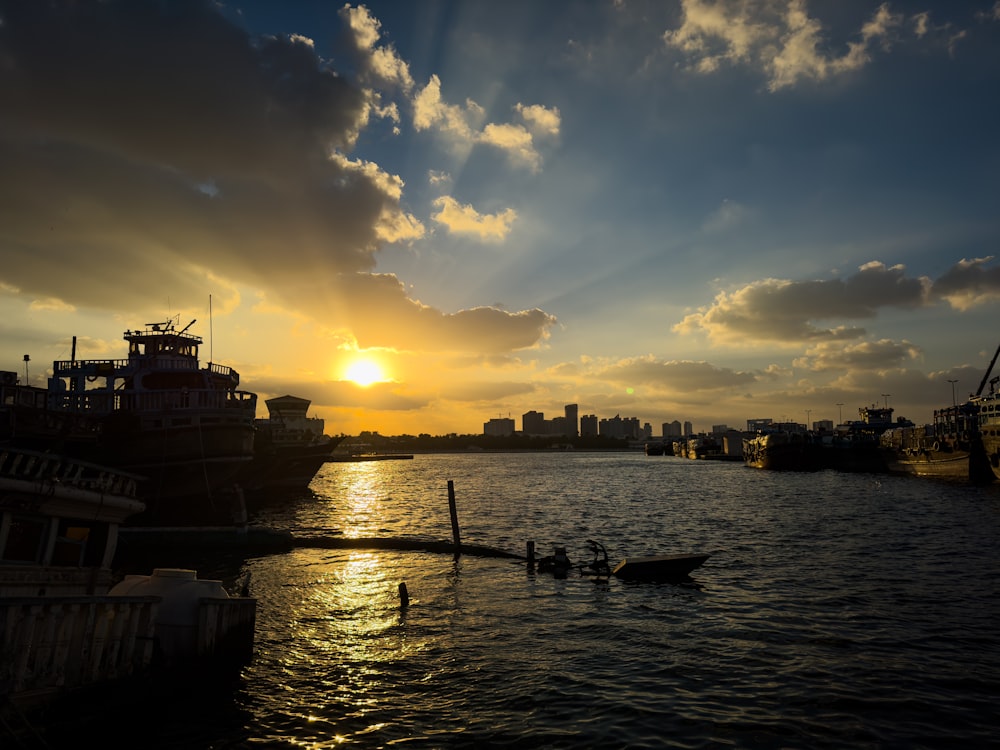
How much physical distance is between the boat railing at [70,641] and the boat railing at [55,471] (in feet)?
12.8

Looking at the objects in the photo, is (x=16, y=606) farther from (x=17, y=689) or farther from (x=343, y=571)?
(x=343, y=571)

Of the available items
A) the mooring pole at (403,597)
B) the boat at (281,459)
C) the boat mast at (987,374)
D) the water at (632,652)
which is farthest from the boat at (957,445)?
the boat at (281,459)

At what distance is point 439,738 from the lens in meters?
12.6

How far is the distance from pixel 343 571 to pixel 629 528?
2462 cm

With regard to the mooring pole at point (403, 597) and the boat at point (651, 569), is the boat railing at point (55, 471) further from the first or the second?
the boat at point (651, 569)

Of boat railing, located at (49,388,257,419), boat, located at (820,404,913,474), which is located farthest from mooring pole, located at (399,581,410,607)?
boat, located at (820,404,913,474)

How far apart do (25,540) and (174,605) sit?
375 cm

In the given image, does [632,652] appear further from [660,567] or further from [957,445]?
[957,445]

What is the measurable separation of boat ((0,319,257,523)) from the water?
18135 millimetres

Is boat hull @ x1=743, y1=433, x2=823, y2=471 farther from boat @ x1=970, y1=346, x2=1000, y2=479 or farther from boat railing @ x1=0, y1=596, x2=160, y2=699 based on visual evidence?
boat railing @ x1=0, y1=596, x2=160, y2=699

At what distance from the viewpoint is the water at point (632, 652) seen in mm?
13047

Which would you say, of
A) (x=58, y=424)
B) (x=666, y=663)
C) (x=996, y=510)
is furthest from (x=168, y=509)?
(x=996, y=510)

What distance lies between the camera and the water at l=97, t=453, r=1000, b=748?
1305 centimetres

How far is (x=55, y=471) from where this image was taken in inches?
590
